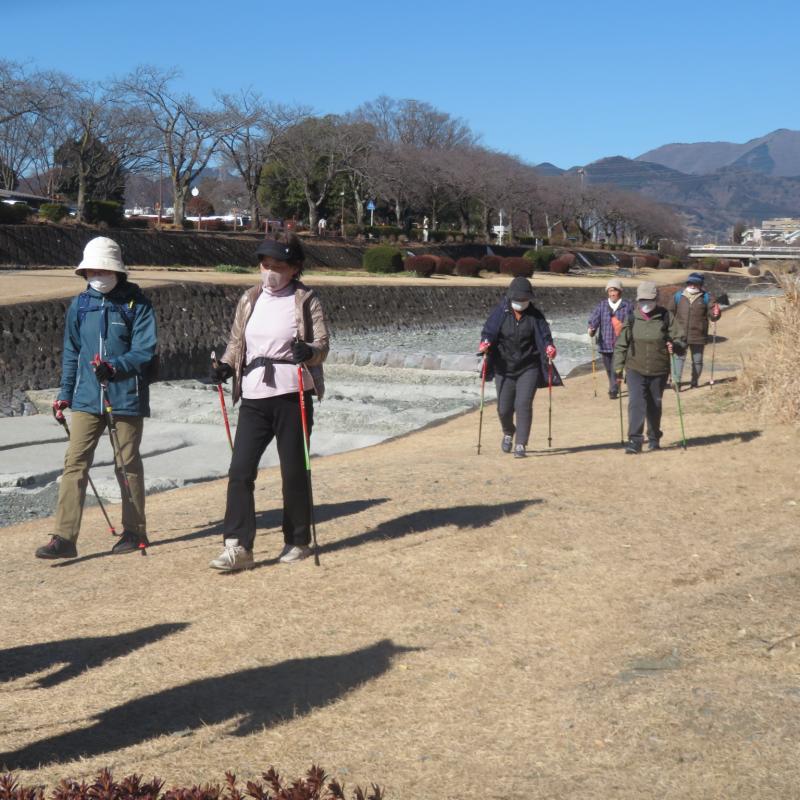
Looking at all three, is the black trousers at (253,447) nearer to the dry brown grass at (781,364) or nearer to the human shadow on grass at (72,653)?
the human shadow on grass at (72,653)

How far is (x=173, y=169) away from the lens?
183 ft

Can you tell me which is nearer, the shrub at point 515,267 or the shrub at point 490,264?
the shrub at point 515,267

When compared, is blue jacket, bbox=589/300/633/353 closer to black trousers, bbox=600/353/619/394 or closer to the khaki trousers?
black trousers, bbox=600/353/619/394

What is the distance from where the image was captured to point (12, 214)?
38250 mm

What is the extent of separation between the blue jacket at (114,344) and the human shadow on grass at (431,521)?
1.44m

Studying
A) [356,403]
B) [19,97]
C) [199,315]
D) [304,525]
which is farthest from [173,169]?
[304,525]

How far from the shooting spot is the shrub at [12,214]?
3769 centimetres

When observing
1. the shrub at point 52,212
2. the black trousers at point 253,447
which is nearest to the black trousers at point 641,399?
the black trousers at point 253,447

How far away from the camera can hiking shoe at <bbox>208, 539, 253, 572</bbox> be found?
665 cm

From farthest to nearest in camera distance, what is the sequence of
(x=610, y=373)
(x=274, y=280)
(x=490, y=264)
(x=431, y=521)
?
(x=490, y=264) < (x=610, y=373) < (x=431, y=521) < (x=274, y=280)

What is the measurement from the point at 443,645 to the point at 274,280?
220 cm

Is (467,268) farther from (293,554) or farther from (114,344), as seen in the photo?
(293,554)

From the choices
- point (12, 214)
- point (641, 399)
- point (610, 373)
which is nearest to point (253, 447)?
point (641, 399)

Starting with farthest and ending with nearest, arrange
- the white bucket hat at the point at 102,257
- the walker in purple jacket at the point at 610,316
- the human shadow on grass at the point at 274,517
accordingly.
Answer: the walker in purple jacket at the point at 610,316
the human shadow on grass at the point at 274,517
the white bucket hat at the point at 102,257
